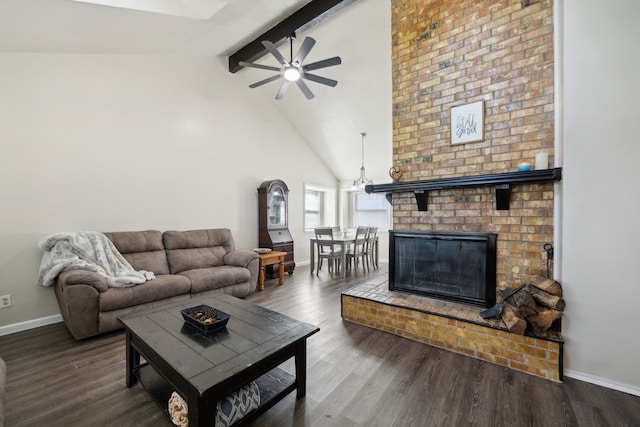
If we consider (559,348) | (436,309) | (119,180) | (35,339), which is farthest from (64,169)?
(559,348)

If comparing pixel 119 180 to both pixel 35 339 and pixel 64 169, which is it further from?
pixel 35 339

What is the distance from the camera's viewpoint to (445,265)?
9.13 feet

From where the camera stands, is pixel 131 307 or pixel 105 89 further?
pixel 105 89

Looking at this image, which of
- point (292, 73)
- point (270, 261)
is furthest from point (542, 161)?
point (270, 261)

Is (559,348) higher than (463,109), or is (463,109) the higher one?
(463,109)

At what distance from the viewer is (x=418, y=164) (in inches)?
116

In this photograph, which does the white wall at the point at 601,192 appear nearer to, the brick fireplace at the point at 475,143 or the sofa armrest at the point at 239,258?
the brick fireplace at the point at 475,143

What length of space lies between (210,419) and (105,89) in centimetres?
396

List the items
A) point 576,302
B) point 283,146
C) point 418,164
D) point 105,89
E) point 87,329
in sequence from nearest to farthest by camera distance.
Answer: point 576,302
point 87,329
point 418,164
point 105,89
point 283,146

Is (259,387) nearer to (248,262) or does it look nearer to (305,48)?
(248,262)

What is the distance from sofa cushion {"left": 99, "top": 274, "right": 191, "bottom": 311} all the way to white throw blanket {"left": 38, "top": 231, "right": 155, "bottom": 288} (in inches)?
3.4

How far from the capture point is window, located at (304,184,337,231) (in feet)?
22.2

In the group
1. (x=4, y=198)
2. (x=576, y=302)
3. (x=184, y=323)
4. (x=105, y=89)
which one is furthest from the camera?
(x=105, y=89)

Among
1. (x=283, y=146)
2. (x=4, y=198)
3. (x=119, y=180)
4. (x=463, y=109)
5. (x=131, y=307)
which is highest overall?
(x=283, y=146)
